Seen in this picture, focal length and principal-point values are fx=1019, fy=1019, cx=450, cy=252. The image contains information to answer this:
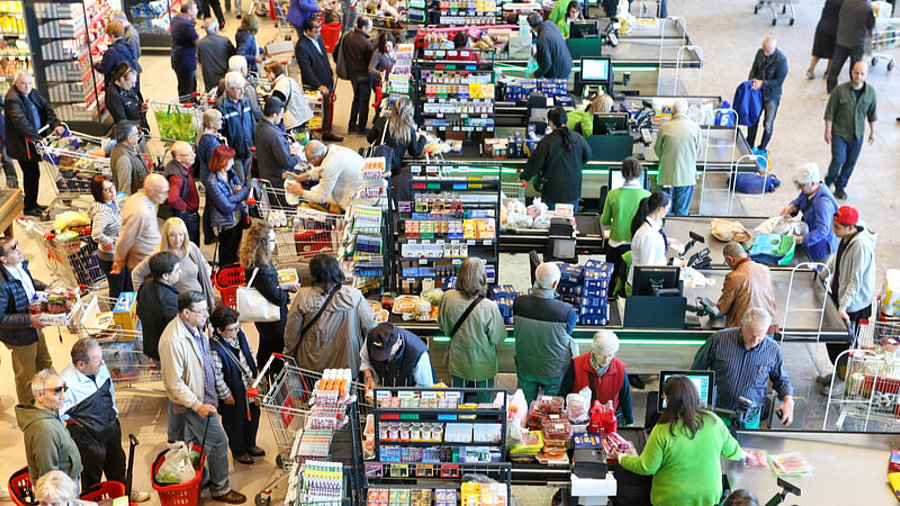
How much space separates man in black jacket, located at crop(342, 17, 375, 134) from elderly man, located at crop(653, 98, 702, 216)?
15.0 feet

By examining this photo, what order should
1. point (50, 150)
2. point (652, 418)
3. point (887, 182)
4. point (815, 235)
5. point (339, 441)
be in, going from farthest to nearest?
1. point (887, 182)
2. point (50, 150)
3. point (815, 235)
4. point (652, 418)
5. point (339, 441)

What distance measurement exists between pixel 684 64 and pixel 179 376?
9.62 metres

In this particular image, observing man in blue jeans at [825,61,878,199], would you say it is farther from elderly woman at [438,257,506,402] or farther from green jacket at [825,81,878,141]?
elderly woman at [438,257,506,402]

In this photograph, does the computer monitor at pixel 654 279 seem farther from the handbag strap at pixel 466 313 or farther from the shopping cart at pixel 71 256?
the shopping cart at pixel 71 256

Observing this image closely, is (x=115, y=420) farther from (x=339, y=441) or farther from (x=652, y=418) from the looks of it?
(x=652, y=418)

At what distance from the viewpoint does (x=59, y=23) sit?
44.0 feet

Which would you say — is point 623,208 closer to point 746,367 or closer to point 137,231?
point 746,367

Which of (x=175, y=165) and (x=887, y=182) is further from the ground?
(x=175, y=165)

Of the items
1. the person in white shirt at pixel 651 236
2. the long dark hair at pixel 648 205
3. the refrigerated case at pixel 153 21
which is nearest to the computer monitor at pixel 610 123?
the long dark hair at pixel 648 205

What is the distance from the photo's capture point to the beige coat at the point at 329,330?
741 cm

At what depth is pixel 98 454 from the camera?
7.21 m

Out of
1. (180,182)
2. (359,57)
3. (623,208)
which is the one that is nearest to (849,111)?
(623,208)

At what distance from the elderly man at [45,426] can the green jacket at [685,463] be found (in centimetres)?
358

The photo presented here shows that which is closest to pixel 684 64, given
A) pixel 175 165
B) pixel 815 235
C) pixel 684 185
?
pixel 684 185
